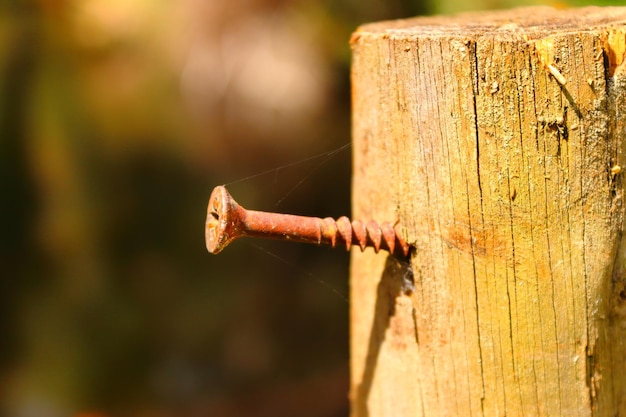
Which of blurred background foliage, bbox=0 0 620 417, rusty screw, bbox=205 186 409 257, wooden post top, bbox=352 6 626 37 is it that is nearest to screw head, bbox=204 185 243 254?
rusty screw, bbox=205 186 409 257

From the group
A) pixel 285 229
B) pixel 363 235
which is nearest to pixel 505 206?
pixel 363 235

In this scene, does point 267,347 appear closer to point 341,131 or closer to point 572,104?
point 341,131

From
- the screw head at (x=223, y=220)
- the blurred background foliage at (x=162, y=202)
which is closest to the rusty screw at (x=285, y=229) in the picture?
the screw head at (x=223, y=220)

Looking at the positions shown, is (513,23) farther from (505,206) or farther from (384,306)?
(384,306)

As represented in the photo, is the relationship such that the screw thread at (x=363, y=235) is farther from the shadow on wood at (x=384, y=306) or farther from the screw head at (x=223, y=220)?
the screw head at (x=223, y=220)

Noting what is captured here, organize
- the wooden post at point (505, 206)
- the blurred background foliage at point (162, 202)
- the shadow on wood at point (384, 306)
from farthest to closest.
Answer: the blurred background foliage at point (162, 202) < the shadow on wood at point (384, 306) < the wooden post at point (505, 206)

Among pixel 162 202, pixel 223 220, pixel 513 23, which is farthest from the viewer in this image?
pixel 162 202

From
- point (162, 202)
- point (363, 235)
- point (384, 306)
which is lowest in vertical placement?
point (162, 202)
